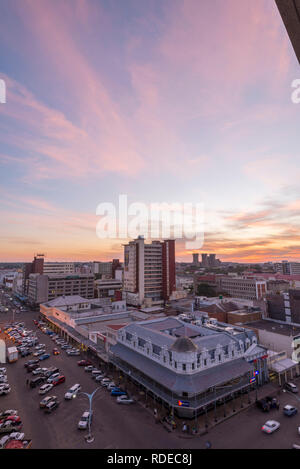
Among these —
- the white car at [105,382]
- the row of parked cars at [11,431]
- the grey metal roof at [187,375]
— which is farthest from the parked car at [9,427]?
the grey metal roof at [187,375]

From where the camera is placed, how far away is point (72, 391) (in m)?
35.2

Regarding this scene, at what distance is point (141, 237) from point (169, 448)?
7824 centimetres

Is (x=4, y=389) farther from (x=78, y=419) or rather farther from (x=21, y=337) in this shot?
(x=21, y=337)

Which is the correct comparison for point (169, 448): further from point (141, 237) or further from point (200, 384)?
point (141, 237)

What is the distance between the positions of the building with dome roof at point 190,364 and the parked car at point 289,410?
476cm

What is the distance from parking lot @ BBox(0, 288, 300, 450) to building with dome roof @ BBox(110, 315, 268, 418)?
2.62 meters

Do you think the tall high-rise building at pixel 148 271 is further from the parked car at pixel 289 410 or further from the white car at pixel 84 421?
the parked car at pixel 289 410

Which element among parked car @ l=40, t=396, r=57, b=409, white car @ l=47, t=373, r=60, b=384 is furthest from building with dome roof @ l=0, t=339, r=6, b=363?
parked car @ l=40, t=396, r=57, b=409

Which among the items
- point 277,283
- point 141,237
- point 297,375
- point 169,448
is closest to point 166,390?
point 169,448

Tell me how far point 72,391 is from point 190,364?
1854 cm

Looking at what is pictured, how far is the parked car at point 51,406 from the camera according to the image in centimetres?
3077

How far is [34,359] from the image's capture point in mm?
49531
